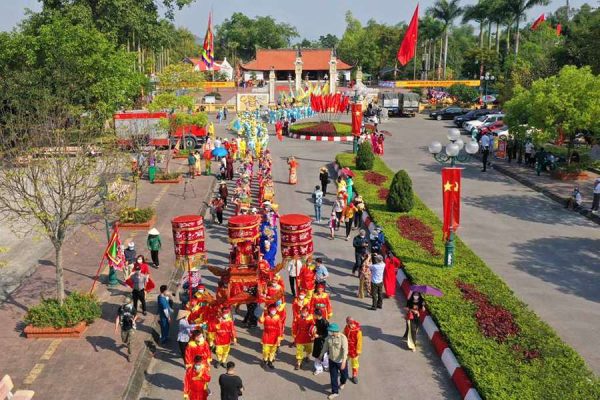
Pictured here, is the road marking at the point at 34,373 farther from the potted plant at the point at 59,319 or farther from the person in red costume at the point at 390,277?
the person in red costume at the point at 390,277

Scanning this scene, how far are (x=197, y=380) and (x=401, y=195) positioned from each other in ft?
39.8

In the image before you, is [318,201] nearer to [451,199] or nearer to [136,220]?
[451,199]

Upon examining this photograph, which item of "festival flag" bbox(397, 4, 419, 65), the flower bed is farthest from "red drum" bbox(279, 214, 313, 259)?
"festival flag" bbox(397, 4, 419, 65)

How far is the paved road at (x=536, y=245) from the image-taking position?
12805 mm

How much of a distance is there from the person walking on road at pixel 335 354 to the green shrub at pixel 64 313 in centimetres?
552

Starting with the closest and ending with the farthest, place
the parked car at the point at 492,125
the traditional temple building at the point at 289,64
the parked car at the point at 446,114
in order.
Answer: the parked car at the point at 492,125 → the parked car at the point at 446,114 → the traditional temple building at the point at 289,64

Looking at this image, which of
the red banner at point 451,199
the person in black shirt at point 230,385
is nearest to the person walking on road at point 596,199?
the red banner at point 451,199

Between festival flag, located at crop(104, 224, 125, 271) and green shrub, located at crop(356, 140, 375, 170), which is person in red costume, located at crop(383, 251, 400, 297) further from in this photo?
green shrub, located at crop(356, 140, 375, 170)

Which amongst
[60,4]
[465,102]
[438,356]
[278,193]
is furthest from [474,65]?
[438,356]

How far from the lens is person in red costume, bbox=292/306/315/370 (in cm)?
1048

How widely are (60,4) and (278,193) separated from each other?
25618 mm

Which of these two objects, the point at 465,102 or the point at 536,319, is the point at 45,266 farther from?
the point at 465,102

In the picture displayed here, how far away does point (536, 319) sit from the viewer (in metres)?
11.8

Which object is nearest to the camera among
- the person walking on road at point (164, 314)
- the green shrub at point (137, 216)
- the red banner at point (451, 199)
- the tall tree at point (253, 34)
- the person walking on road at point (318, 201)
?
the person walking on road at point (164, 314)
